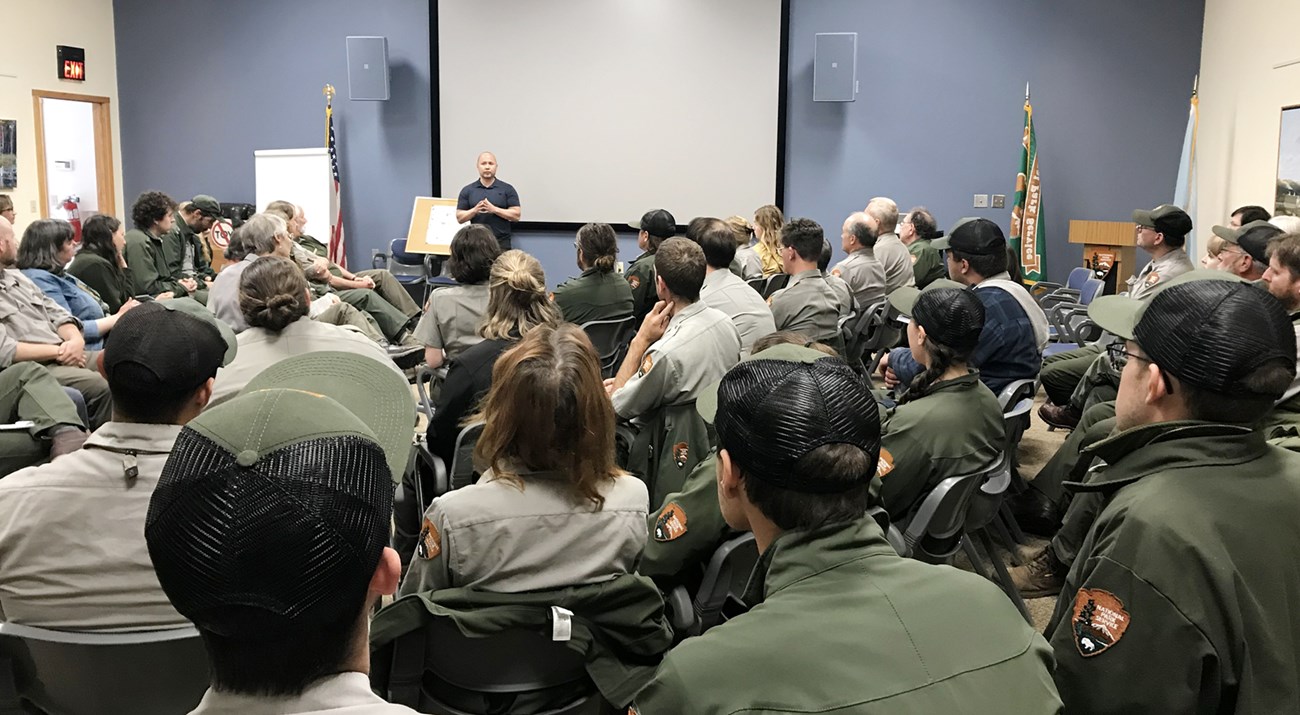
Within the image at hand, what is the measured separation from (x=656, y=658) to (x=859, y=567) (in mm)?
820

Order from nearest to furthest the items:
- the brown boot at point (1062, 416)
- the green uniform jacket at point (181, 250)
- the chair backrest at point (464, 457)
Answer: the chair backrest at point (464, 457) < the brown boot at point (1062, 416) < the green uniform jacket at point (181, 250)

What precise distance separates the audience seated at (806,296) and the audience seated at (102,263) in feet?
12.6

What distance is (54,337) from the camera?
14.4 feet

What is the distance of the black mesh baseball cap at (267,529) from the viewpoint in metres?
0.87

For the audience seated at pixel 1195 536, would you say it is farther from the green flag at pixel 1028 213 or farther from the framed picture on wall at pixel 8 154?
the framed picture on wall at pixel 8 154

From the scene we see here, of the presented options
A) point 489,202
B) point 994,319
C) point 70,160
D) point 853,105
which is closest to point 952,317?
point 994,319

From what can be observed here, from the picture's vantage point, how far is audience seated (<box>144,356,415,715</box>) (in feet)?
2.87

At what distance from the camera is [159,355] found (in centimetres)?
205

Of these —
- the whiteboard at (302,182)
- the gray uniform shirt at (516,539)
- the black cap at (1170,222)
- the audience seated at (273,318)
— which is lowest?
the gray uniform shirt at (516,539)

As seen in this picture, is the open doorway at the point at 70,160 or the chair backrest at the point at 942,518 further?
the open doorway at the point at 70,160

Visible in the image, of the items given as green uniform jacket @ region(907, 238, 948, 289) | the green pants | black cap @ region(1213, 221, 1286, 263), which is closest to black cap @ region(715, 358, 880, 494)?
the green pants

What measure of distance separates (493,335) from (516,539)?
1.66m

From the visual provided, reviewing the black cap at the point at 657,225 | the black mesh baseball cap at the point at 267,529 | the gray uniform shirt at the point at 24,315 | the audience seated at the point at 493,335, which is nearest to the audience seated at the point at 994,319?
the audience seated at the point at 493,335

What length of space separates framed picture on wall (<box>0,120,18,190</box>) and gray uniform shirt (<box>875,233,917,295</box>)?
798 centimetres
